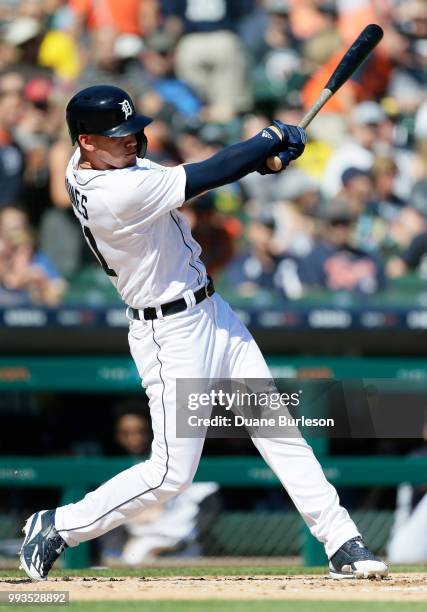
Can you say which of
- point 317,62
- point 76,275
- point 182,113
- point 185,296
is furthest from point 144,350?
point 317,62

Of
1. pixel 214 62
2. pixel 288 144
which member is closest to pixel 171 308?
pixel 288 144

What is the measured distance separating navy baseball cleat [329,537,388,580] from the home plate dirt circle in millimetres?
38

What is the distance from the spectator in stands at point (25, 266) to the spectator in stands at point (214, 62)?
1840 millimetres

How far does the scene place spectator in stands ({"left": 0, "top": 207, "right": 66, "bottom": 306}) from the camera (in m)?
7.50

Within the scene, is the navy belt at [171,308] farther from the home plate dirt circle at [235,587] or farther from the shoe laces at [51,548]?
the home plate dirt circle at [235,587]

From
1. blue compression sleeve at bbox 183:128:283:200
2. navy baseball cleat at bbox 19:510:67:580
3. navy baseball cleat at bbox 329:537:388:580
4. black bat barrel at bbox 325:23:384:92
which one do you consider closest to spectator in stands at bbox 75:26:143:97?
black bat barrel at bbox 325:23:384:92

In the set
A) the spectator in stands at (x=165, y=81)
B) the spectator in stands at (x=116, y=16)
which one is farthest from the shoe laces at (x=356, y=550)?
the spectator in stands at (x=116, y=16)

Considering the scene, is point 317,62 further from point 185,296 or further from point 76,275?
point 185,296

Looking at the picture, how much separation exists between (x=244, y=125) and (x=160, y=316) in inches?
182

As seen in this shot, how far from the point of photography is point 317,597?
4152mm

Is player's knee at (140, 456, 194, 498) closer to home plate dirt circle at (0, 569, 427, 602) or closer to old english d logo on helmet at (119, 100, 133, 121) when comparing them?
home plate dirt circle at (0, 569, 427, 602)

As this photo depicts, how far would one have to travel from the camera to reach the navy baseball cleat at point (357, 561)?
4.48 metres

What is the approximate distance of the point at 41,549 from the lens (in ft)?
15.0

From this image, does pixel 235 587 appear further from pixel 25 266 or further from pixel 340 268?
pixel 25 266
